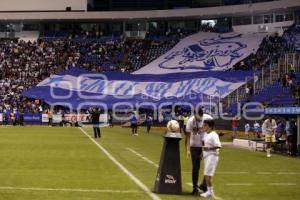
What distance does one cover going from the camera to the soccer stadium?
15.4 m

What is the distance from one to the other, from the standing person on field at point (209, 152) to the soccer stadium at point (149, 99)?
0.10 ft

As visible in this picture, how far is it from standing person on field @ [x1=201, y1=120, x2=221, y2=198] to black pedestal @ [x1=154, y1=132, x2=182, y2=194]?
58cm

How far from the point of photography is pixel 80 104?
66.8 metres

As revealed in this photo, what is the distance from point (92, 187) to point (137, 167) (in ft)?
19.1

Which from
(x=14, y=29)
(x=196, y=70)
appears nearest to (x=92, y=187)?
(x=196, y=70)

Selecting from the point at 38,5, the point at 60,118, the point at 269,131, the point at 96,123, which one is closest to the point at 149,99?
the point at 60,118

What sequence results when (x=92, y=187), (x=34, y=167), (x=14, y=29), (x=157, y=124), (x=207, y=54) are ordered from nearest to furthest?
(x=92, y=187), (x=34, y=167), (x=157, y=124), (x=207, y=54), (x=14, y=29)

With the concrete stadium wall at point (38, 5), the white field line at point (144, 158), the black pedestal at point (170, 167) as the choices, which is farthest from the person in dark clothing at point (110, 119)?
the black pedestal at point (170, 167)

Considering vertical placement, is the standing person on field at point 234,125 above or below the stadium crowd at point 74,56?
below

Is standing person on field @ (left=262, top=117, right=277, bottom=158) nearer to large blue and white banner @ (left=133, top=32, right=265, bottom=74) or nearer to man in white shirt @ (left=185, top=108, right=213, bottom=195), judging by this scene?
man in white shirt @ (left=185, top=108, right=213, bottom=195)

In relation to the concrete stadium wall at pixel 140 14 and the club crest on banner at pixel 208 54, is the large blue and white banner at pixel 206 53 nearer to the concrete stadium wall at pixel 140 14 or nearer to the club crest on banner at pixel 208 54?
the club crest on banner at pixel 208 54

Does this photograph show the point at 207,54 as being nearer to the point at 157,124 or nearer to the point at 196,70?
the point at 196,70

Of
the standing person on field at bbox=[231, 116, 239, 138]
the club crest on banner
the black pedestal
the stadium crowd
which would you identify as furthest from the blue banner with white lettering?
the black pedestal

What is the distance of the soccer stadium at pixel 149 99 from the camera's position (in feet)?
50.6
